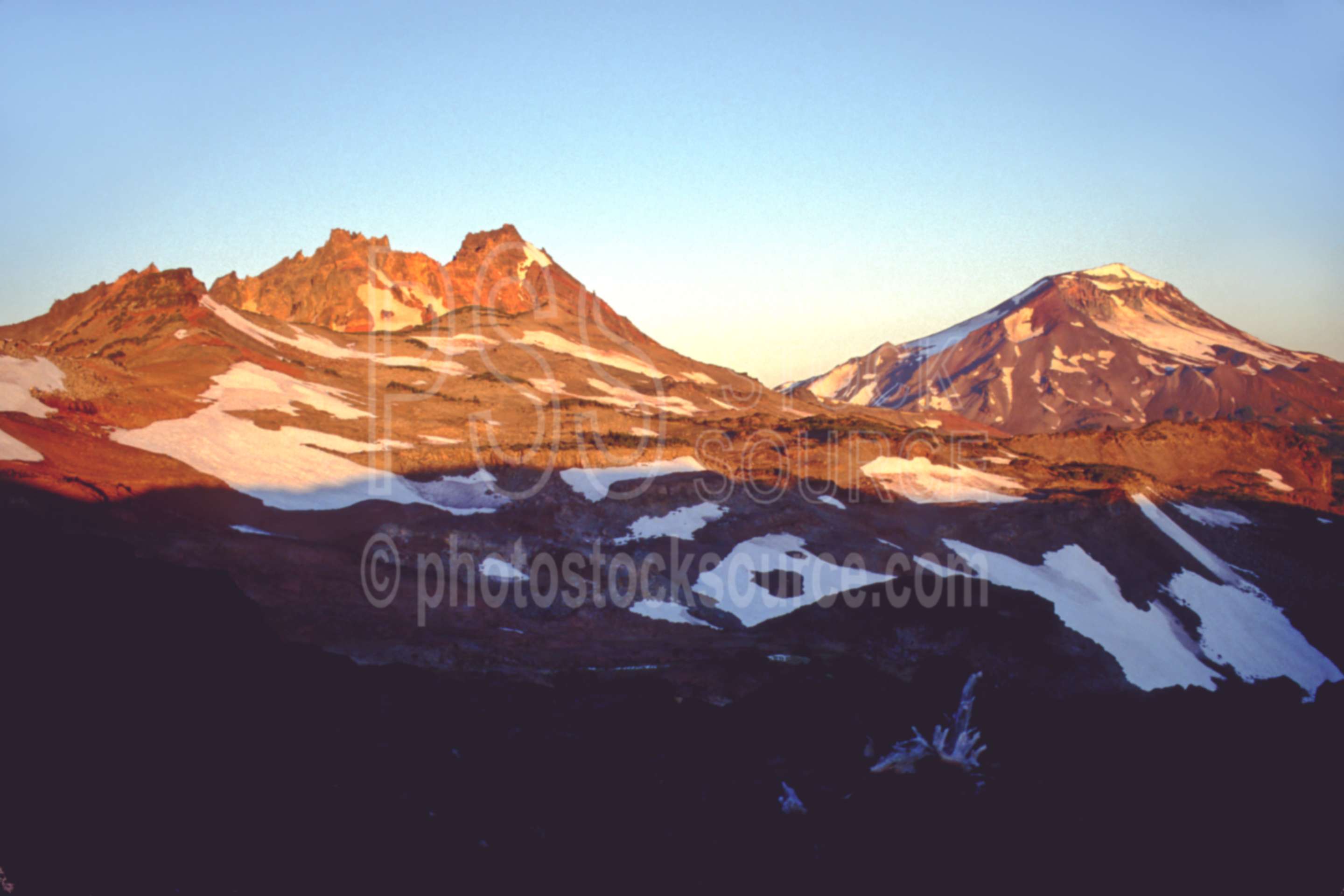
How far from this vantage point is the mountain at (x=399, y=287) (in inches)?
3743

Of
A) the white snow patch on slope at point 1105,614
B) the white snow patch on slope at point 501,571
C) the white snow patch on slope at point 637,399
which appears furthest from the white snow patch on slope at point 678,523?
the white snow patch on slope at point 637,399

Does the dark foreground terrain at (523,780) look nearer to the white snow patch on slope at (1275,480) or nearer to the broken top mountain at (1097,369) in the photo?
the white snow patch on slope at (1275,480)

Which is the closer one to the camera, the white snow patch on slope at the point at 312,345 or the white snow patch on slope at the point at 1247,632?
the white snow patch on slope at the point at 1247,632

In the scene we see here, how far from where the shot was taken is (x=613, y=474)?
163 feet

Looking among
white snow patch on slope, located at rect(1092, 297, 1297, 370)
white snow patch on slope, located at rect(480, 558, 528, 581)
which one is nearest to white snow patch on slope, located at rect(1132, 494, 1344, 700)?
white snow patch on slope, located at rect(480, 558, 528, 581)

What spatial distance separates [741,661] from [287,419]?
2712cm

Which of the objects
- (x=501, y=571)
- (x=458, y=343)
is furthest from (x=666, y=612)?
(x=458, y=343)

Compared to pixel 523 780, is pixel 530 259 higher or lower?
higher

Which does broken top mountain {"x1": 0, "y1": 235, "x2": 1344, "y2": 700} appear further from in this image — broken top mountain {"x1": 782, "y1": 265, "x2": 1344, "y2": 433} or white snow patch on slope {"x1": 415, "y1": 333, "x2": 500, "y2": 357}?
broken top mountain {"x1": 782, "y1": 265, "x2": 1344, "y2": 433}

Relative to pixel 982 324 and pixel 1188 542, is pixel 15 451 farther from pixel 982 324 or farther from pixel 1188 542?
pixel 982 324

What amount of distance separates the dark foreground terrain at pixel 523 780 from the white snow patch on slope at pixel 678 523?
11350mm

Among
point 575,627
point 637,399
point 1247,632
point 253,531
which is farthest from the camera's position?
point 637,399

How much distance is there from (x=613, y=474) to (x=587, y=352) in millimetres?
39568

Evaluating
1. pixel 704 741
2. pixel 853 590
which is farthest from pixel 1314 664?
pixel 704 741
